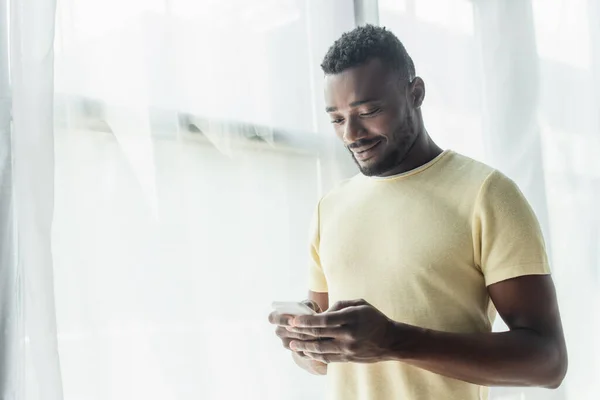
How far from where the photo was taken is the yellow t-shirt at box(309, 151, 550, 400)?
1.11 metres

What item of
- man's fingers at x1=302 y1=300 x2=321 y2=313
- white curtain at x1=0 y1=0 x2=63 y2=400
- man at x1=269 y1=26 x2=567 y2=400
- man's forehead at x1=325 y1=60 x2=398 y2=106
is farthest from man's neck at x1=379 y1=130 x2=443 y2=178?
white curtain at x1=0 y1=0 x2=63 y2=400

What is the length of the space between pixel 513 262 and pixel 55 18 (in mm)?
849

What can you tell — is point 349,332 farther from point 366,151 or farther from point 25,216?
point 25,216

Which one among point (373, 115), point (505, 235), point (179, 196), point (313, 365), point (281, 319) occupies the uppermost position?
point (373, 115)

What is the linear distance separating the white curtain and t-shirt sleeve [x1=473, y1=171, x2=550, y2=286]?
68 centimetres

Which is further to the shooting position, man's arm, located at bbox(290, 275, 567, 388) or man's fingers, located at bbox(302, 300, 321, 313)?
man's fingers, located at bbox(302, 300, 321, 313)

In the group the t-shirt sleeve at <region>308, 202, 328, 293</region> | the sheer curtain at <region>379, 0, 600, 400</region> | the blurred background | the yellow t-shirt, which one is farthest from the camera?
the sheer curtain at <region>379, 0, 600, 400</region>

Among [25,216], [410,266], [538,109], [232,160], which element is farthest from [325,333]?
[538,109]

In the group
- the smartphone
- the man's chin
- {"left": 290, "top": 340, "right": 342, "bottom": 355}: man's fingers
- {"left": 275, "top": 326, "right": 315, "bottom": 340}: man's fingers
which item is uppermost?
the man's chin

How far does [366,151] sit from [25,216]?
0.58m

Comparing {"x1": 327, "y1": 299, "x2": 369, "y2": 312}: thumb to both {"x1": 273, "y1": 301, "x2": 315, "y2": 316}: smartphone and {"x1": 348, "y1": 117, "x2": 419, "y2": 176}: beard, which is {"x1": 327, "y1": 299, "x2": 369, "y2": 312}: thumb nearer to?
{"x1": 273, "y1": 301, "x2": 315, "y2": 316}: smartphone

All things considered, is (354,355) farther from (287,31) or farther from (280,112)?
(287,31)

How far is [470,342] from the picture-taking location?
1065 millimetres

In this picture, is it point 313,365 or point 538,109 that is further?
point 538,109
